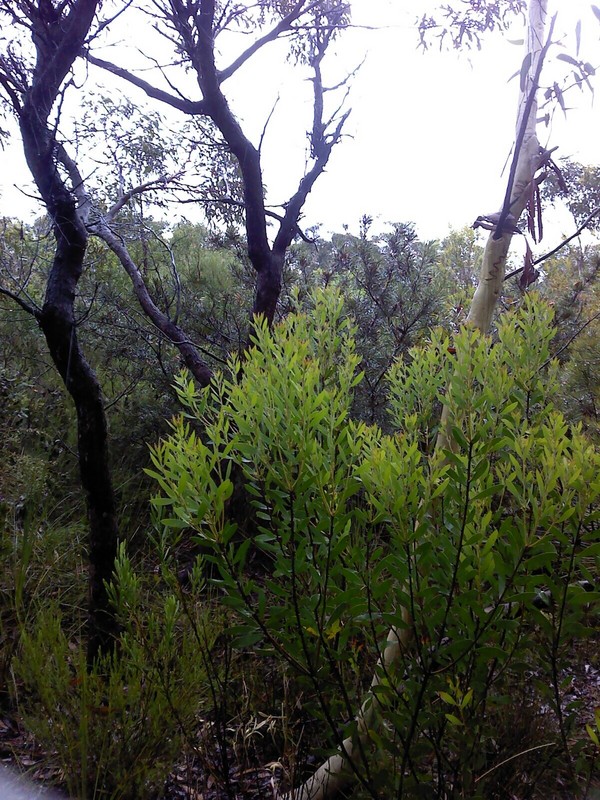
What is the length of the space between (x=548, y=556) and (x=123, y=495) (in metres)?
3.53

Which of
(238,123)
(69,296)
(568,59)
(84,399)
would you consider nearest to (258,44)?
(238,123)

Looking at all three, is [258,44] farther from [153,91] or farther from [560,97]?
[560,97]

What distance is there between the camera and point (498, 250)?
1.41 metres

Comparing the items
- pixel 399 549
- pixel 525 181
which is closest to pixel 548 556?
pixel 399 549

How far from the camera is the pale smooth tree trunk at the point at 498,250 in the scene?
1.32 metres

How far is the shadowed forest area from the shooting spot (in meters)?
1.07

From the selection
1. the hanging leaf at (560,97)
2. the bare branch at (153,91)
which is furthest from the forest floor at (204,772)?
the bare branch at (153,91)

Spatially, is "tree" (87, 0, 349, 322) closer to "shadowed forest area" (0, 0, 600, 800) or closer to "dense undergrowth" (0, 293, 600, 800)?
"shadowed forest area" (0, 0, 600, 800)

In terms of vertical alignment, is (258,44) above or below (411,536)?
above

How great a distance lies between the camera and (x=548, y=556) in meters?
0.96

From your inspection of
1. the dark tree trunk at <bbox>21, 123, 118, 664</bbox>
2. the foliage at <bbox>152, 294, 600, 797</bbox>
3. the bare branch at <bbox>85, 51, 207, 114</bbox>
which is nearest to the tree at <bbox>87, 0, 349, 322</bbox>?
the bare branch at <bbox>85, 51, 207, 114</bbox>

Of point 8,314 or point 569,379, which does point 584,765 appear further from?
point 8,314

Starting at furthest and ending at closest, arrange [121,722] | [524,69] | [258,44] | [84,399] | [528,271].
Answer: [258,44] < [84,399] < [121,722] < [528,271] < [524,69]

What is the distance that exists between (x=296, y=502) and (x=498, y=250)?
0.80m
